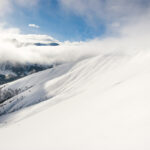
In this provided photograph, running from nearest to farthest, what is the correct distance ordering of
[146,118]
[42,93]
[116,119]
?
[146,118]
[116,119]
[42,93]

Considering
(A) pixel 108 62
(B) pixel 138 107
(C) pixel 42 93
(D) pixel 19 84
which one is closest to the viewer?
(B) pixel 138 107

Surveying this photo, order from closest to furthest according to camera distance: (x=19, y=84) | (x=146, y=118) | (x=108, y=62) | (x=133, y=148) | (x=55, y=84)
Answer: (x=133, y=148), (x=146, y=118), (x=55, y=84), (x=108, y=62), (x=19, y=84)

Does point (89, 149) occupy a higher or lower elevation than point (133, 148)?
lower

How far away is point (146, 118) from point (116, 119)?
1.48 m

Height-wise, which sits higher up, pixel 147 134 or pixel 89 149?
pixel 147 134

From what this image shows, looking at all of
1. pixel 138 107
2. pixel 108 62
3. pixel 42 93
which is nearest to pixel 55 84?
pixel 42 93

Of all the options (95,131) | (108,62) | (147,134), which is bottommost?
(95,131)

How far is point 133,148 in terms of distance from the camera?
4734mm

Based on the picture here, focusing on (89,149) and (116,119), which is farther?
(116,119)

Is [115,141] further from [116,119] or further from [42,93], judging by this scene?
[42,93]

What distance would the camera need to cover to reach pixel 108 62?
6294 inches

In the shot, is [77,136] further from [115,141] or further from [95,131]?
[115,141]

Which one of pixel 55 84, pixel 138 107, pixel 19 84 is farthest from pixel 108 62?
pixel 138 107

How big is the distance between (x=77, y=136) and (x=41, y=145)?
1.78 m
